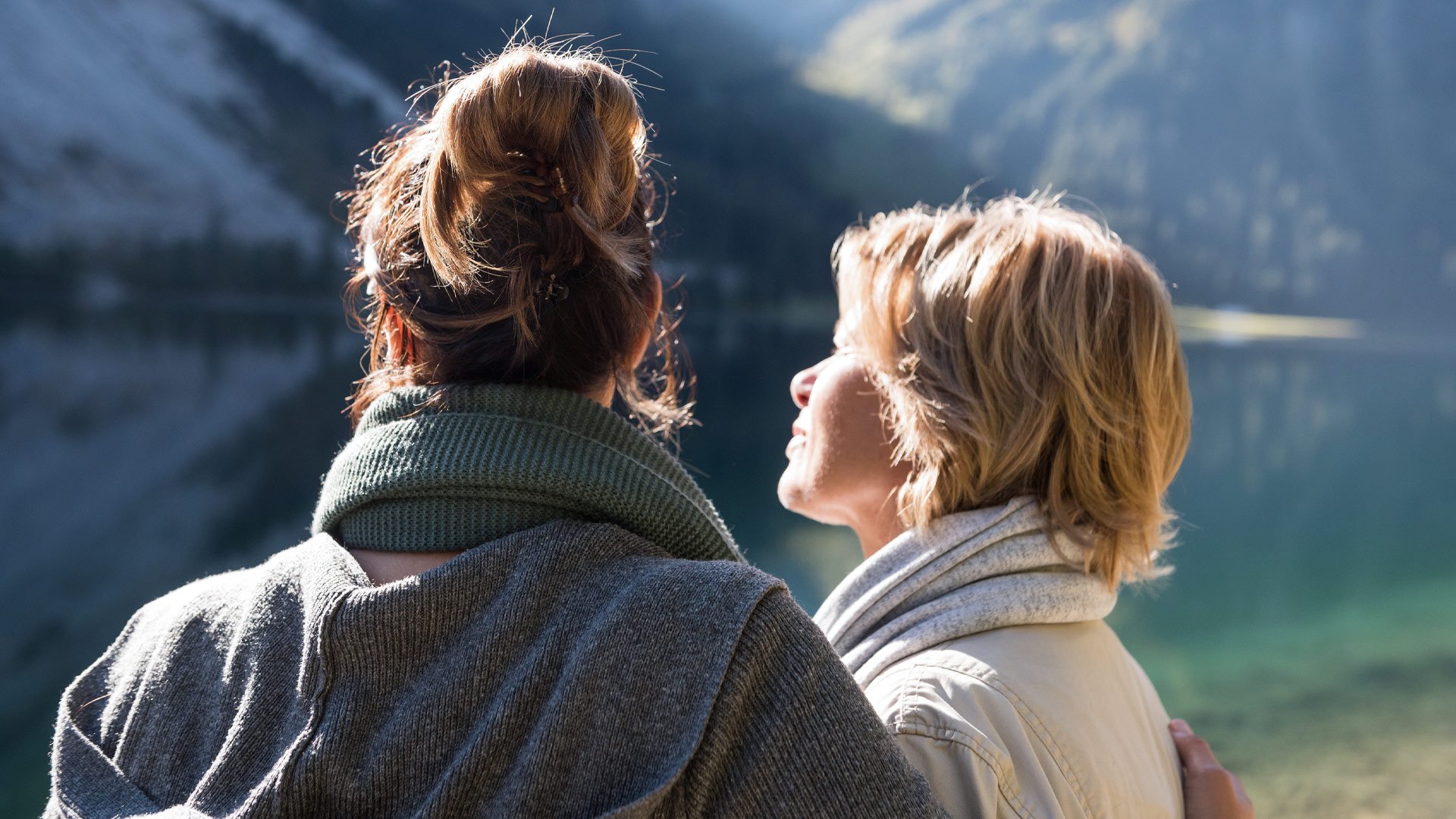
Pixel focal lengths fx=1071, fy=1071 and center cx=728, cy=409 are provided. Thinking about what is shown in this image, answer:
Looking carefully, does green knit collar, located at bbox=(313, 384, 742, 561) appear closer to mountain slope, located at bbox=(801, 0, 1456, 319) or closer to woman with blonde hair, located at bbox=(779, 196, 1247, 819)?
woman with blonde hair, located at bbox=(779, 196, 1247, 819)

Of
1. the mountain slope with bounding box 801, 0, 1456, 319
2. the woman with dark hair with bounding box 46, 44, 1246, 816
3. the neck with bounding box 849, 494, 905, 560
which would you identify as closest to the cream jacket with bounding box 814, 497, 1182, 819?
the neck with bounding box 849, 494, 905, 560

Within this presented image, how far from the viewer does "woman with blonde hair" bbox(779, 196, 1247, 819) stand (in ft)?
4.49

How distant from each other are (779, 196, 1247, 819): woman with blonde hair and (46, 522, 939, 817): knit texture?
1.38 feet

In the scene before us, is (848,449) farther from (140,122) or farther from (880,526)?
(140,122)

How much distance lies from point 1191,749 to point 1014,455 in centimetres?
50

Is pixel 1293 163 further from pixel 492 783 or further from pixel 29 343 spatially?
pixel 492 783

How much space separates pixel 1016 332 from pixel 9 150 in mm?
46018

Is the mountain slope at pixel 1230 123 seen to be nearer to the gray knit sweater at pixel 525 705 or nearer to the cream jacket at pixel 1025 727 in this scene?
the cream jacket at pixel 1025 727

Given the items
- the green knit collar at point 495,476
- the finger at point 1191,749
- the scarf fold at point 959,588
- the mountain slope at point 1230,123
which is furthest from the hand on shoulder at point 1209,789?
the mountain slope at point 1230,123

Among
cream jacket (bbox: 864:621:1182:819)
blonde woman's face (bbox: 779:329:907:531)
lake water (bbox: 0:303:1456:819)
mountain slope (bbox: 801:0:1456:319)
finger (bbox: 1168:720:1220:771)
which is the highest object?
mountain slope (bbox: 801:0:1456:319)

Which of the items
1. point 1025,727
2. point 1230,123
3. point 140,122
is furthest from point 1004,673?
point 1230,123

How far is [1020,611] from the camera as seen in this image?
1369 mm

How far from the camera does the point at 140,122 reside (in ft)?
136

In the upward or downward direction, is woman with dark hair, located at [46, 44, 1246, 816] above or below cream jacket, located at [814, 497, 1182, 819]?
above
